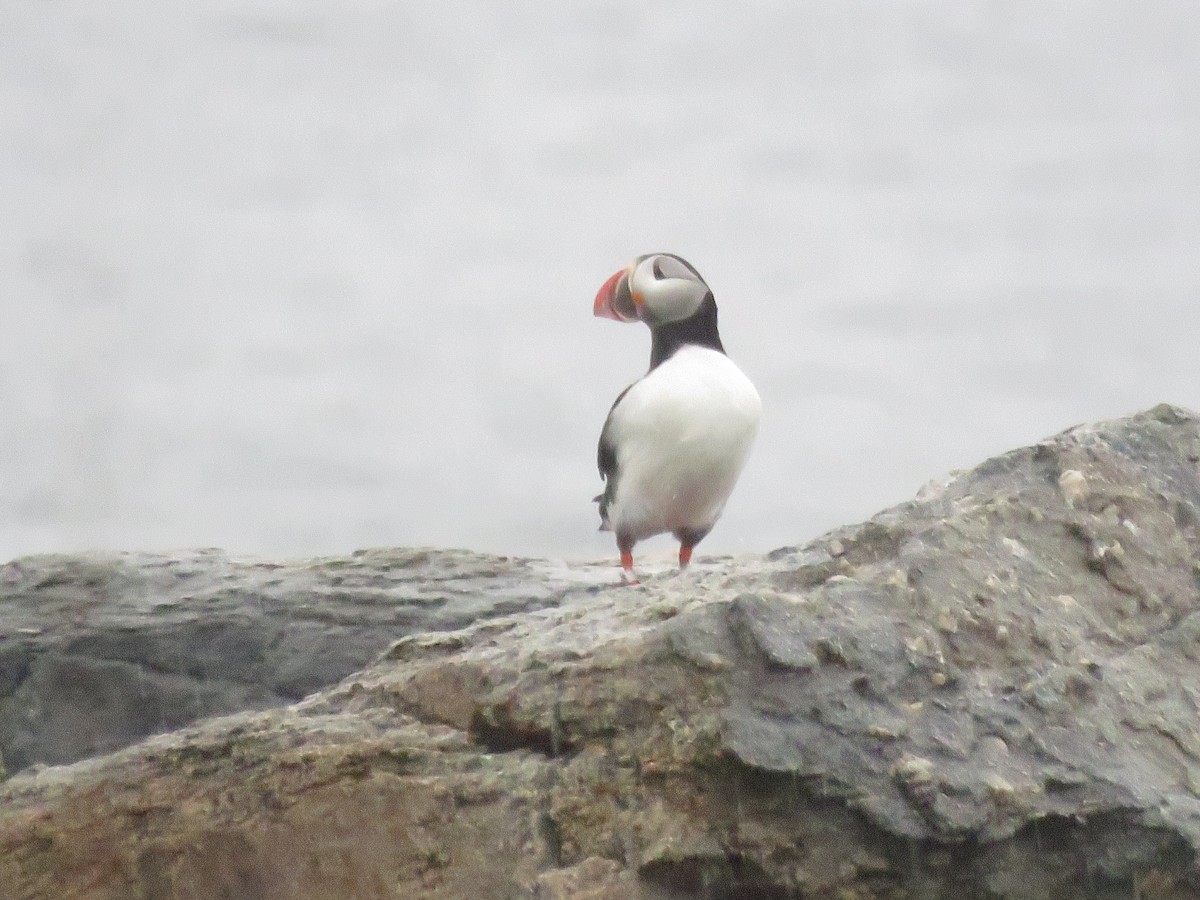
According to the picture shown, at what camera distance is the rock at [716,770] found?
3803mm

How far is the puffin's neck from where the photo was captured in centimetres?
710

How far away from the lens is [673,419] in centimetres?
667

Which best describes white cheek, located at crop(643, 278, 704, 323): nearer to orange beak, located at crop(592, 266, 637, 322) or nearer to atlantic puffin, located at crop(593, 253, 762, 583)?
atlantic puffin, located at crop(593, 253, 762, 583)

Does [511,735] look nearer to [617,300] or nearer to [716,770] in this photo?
[716,770]

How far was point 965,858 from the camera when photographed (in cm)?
381

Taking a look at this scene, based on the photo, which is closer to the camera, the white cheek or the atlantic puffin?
the atlantic puffin

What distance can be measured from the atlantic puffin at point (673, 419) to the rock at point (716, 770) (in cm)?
235

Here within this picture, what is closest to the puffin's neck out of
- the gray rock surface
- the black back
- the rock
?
the black back

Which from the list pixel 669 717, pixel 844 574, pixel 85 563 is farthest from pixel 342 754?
pixel 85 563

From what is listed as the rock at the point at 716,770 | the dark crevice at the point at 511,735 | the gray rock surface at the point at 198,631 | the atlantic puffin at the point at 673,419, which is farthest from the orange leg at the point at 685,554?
the dark crevice at the point at 511,735

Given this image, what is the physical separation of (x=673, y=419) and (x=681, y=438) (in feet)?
0.27

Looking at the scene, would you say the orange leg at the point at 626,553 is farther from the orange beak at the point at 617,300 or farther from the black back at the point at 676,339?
the orange beak at the point at 617,300

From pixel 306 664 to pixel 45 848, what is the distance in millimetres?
3457

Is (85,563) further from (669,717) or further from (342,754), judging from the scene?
(669,717)
